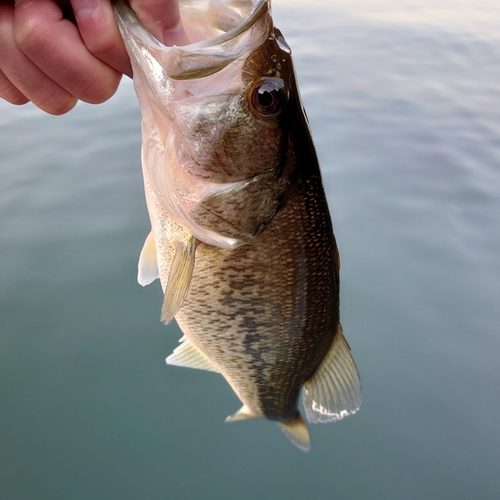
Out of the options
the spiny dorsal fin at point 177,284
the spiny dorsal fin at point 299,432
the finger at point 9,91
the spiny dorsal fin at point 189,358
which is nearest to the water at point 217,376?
the spiny dorsal fin at point 299,432

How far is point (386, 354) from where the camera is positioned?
7.98 feet

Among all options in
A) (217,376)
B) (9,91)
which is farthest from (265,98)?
(217,376)

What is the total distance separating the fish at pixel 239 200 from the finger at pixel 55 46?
0.29 feet

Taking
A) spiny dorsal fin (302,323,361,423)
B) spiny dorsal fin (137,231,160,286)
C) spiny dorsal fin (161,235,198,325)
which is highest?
spiny dorsal fin (161,235,198,325)

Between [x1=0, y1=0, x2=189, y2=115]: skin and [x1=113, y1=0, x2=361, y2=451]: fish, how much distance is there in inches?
1.4

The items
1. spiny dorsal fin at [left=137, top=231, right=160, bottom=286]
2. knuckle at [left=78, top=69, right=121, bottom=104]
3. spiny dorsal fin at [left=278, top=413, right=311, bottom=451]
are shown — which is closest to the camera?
knuckle at [left=78, top=69, right=121, bottom=104]

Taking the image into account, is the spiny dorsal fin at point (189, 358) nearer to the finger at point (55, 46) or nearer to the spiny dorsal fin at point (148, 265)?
the spiny dorsal fin at point (148, 265)

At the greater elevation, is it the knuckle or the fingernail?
the fingernail

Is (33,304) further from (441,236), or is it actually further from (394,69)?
(394,69)

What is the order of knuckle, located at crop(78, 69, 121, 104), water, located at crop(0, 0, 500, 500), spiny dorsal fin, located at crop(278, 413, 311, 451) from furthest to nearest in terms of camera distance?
water, located at crop(0, 0, 500, 500), spiny dorsal fin, located at crop(278, 413, 311, 451), knuckle, located at crop(78, 69, 121, 104)

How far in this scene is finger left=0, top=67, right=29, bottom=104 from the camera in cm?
103

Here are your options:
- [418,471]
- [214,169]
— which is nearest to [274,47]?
[214,169]

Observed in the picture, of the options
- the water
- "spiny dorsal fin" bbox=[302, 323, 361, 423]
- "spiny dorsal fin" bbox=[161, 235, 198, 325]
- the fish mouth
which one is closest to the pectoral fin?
"spiny dorsal fin" bbox=[161, 235, 198, 325]

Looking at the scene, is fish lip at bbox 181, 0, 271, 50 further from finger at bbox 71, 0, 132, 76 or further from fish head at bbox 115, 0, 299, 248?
finger at bbox 71, 0, 132, 76
